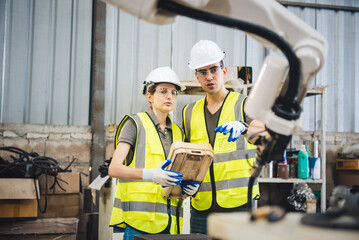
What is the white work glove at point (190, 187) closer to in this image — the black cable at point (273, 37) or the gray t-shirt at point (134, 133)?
the gray t-shirt at point (134, 133)

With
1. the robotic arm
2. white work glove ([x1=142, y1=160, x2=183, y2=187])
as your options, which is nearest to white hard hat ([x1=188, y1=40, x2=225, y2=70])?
white work glove ([x1=142, y1=160, x2=183, y2=187])

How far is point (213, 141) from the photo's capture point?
7.13 ft

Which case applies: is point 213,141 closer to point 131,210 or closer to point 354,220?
point 131,210

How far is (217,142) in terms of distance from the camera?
215cm

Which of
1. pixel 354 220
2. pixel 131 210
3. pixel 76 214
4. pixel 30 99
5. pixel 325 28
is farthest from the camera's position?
pixel 325 28

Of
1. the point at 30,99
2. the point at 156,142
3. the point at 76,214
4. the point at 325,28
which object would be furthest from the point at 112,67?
the point at 325,28

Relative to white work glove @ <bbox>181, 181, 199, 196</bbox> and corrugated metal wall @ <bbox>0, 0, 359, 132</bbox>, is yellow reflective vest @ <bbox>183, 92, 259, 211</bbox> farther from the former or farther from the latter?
corrugated metal wall @ <bbox>0, 0, 359, 132</bbox>

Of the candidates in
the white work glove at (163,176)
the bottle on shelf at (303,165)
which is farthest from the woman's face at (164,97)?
the bottle on shelf at (303,165)

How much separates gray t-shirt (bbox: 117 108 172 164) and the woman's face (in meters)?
0.07

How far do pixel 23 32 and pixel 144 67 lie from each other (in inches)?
52.3

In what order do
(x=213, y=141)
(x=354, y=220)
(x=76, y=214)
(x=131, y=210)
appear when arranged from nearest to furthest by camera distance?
1. (x=354, y=220)
2. (x=131, y=210)
3. (x=213, y=141)
4. (x=76, y=214)

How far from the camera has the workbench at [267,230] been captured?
1.88 ft

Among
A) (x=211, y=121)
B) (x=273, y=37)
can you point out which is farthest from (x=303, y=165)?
(x=273, y=37)

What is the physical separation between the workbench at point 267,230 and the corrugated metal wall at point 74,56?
3.35 m
